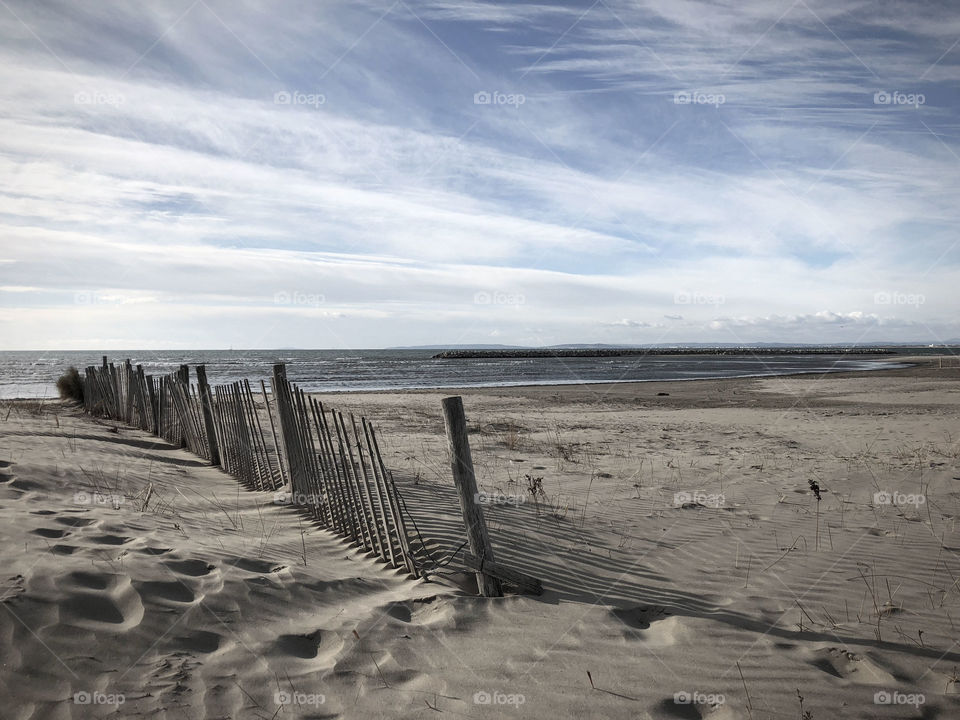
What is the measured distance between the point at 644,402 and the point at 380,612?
15786mm

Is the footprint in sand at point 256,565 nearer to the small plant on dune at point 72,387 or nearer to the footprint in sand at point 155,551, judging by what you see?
the footprint in sand at point 155,551

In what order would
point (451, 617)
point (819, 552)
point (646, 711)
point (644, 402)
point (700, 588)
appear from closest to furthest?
point (646, 711)
point (451, 617)
point (700, 588)
point (819, 552)
point (644, 402)

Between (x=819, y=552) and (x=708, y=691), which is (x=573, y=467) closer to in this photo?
(x=819, y=552)

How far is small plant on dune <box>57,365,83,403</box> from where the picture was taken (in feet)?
54.7

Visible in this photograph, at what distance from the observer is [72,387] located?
16.8 meters

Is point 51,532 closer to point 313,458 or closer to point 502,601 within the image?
point 313,458

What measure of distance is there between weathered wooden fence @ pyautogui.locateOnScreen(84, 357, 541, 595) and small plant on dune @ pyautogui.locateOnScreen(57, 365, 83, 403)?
726cm

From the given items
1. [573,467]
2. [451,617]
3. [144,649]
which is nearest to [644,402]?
[573,467]

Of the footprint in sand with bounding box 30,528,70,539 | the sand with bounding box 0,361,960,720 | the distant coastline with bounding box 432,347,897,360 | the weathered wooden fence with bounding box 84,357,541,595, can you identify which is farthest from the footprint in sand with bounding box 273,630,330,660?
the distant coastline with bounding box 432,347,897,360

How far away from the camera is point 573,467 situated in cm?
798

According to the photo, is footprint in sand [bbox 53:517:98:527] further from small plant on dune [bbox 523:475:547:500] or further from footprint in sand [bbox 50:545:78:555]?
small plant on dune [bbox 523:475:547:500]

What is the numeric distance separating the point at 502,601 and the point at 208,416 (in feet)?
20.0

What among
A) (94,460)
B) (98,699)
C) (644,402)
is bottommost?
(644,402)

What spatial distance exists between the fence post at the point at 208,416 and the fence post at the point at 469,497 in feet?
18.7
